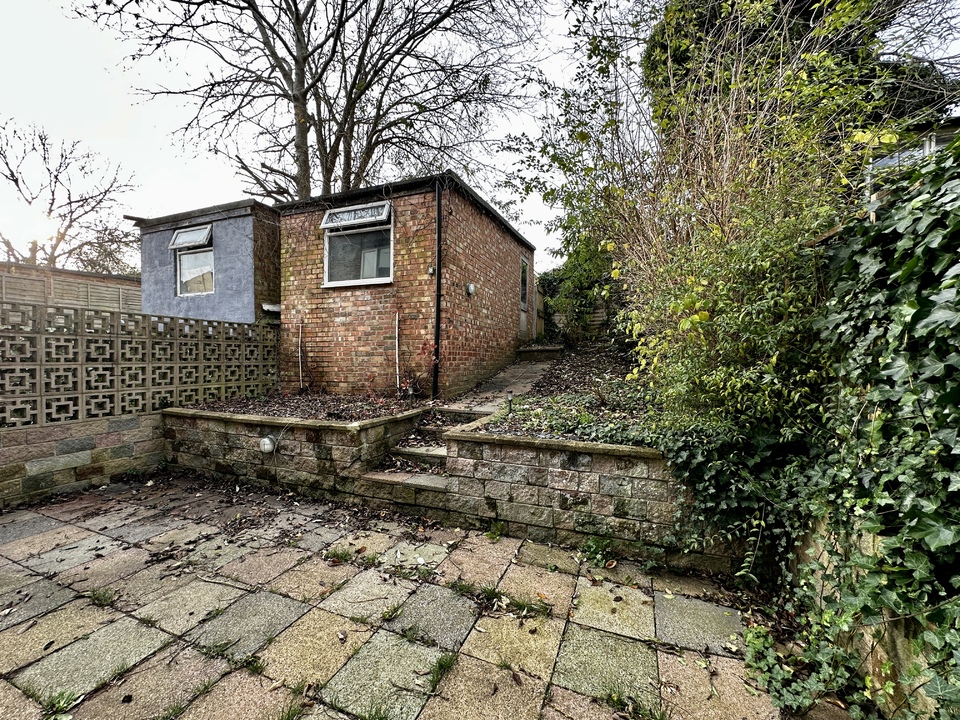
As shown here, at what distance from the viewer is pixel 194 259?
25.0 ft

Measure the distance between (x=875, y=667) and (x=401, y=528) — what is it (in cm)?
275

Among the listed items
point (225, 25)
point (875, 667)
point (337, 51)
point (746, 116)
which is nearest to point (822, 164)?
point (746, 116)

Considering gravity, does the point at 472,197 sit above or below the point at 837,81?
above

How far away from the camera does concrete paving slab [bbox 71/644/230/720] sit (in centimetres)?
143

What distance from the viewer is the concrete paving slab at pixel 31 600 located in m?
1.98

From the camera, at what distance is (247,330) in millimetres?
5754

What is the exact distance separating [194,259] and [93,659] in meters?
8.01

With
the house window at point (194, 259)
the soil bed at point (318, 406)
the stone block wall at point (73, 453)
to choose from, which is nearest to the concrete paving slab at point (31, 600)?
the stone block wall at point (73, 453)

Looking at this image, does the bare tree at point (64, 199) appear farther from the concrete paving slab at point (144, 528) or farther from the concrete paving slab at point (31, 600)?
the concrete paving slab at point (31, 600)

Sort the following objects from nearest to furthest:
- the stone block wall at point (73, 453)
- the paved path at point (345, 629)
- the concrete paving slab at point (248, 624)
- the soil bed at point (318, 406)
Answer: the paved path at point (345, 629) < the concrete paving slab at point (248, 624) < the stone block wall at point (73, 453) < the soil bed at point (318, 406)

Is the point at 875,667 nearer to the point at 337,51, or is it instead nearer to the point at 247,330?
the point at 247,330

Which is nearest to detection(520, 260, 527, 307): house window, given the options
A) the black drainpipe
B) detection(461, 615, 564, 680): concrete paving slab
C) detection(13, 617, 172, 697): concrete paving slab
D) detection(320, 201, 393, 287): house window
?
the black drainpipe

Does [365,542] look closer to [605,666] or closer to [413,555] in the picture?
[413,555]

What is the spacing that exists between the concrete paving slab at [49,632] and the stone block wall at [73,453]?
2397 millimetres
